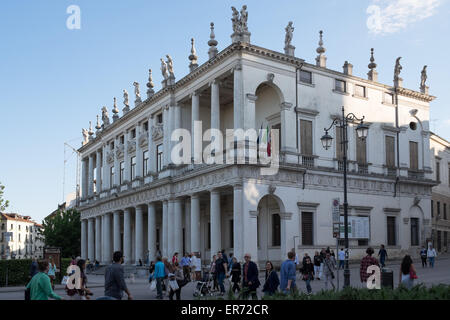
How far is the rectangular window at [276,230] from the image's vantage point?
3547cm

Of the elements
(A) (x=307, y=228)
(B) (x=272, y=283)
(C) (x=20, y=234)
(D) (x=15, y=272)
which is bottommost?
(C) (x=20, y=234)

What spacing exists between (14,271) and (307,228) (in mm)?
18624

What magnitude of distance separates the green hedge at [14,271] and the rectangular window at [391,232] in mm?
25684

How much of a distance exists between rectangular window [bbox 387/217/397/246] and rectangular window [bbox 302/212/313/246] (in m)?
7.90

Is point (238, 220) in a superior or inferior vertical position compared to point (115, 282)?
superior

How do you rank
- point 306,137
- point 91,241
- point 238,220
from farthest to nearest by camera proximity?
point 91,241 < point 306,137 < point 238,220

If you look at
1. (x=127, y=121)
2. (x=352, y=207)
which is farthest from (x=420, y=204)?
(x=127, y=121)

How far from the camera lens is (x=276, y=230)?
35.8m

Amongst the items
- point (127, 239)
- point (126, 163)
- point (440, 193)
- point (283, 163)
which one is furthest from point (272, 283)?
point (440, 193)

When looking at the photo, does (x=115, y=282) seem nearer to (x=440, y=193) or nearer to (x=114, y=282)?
(x=114, y=282)

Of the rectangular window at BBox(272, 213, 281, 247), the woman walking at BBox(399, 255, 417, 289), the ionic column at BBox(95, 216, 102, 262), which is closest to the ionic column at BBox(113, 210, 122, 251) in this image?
the ionic column at BBox(95, 216, 102, 262)

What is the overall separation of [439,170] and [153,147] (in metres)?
28.0

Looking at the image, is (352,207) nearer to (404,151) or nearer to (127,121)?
(404,151)

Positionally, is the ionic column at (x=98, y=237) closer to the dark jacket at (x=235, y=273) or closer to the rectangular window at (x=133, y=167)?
the rectangular window at (x=133, y=167)
